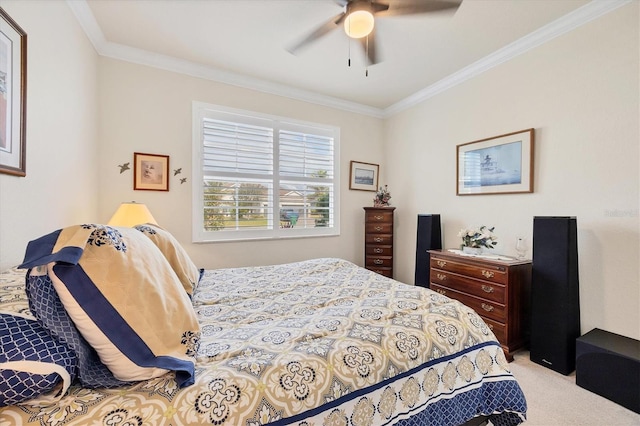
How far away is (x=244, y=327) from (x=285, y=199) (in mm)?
2406

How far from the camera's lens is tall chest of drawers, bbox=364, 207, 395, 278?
3668 millimetres

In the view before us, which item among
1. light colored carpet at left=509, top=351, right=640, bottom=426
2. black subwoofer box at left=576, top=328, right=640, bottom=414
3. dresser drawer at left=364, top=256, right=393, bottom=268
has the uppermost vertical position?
dresser drawer at left=364, top=256, right=393, bottom=268

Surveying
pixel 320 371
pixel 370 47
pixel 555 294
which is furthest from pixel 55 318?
pixel 555 294

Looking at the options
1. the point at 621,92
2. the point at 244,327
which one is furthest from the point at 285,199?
the point at 621,92

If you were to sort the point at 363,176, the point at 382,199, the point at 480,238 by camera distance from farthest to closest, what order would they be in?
the point at 363,176 < the point at 382,199 < the point at 480,238

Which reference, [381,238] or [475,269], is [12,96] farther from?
[381,238]

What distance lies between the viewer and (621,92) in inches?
76.9

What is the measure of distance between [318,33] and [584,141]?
2.32 metres

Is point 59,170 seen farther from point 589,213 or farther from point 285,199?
point 589,213

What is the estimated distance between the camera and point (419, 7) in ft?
5.66

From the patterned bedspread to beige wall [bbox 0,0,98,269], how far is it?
0.45 m

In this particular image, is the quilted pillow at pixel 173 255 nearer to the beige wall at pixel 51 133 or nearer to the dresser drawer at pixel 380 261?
the beige wall at pixel 51 133

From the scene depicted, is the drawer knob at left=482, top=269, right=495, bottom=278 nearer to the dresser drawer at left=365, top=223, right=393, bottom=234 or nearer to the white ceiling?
the dresser drawer at left=365, top=223, right=393, bottom=234

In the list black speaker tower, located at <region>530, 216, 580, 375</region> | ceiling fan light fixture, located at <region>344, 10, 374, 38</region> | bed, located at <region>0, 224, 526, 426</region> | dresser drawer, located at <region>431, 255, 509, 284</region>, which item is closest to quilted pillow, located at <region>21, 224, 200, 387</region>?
bed, located at <region>0, 224, 526, 426</region>
